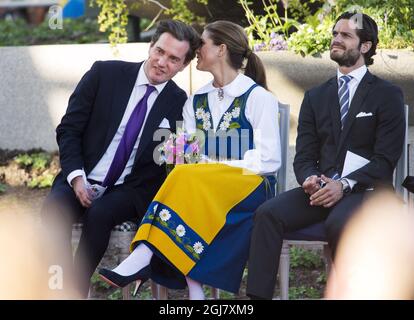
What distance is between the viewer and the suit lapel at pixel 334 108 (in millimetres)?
4797

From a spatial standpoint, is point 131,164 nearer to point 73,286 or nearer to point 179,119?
point 179,119

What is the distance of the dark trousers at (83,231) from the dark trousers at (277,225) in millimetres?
727

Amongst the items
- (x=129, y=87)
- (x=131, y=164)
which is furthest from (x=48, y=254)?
(x=129, y=87)

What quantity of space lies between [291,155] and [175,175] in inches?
105

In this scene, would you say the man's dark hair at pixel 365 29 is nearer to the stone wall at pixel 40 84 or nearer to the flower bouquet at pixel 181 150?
the flower bouquet at pixel 181 150

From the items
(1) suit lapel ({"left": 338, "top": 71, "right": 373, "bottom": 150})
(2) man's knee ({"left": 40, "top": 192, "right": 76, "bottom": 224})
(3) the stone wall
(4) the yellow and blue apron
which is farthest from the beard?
(3) the stone wall

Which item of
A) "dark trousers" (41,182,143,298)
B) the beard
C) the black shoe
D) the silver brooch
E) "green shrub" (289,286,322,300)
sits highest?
the beard

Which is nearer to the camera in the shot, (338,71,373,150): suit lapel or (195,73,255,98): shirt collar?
(338,71,373,150): suit lapel

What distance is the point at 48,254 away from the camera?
472 centimetres

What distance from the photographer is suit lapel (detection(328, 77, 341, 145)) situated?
15.7 ft

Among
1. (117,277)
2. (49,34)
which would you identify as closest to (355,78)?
(117,277)

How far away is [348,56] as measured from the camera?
4.87 meters

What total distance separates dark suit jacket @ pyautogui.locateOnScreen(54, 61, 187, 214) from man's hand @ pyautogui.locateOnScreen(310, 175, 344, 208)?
91cm

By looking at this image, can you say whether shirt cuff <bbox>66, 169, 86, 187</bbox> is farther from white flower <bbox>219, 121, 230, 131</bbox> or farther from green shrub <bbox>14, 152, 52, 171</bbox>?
green shrub <bbox>14, 152, 52, 171</bbox>
